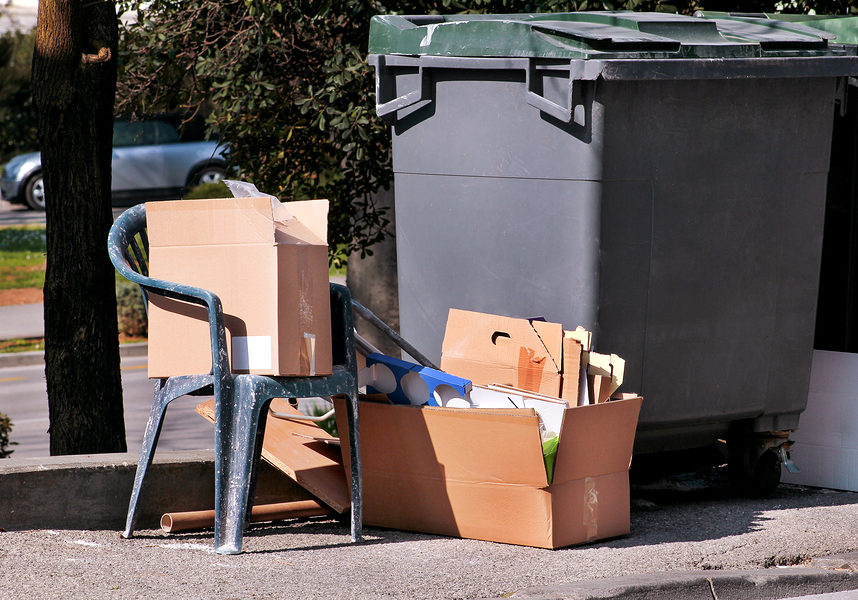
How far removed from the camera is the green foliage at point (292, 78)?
6.09 meters

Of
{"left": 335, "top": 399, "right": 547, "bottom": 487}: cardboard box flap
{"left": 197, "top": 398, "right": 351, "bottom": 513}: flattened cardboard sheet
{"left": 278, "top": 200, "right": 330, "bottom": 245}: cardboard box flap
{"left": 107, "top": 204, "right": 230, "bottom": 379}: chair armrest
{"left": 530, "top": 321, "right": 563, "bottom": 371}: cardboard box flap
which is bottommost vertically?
{"left": 197, "top": 398, "right": 351, "bottom": 513}: flattened cardboard sheet

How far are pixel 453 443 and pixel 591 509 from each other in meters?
0.54

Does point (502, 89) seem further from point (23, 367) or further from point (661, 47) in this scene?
point (23, 367)

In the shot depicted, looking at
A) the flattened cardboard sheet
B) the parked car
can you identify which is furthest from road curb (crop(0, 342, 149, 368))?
the parked car

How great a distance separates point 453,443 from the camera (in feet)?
13.8

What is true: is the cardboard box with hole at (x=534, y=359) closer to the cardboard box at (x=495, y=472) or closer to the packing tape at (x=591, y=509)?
the cardboard box at (x=495, y=472)

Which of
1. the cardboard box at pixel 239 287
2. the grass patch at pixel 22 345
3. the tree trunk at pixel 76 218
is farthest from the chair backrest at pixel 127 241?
the grass patch at pixel 22 345

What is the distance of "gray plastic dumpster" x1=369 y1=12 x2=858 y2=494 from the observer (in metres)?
4.42

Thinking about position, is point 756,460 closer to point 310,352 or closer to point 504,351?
point 504,351

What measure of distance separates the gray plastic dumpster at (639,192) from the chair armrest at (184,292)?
4.03 feet

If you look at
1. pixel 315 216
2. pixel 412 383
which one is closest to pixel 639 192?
pixel 412 383

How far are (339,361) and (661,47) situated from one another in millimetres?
1673

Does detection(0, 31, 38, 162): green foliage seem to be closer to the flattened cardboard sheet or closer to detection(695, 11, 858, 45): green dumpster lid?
detection(695, 11, 858, 45): green dumpster lid

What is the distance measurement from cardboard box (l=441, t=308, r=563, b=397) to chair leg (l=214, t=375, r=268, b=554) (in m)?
0.91
